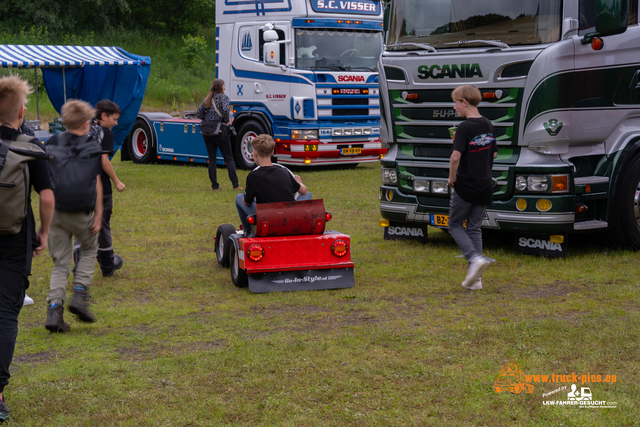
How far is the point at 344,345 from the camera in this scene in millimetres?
5434

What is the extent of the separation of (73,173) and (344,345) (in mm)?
2322

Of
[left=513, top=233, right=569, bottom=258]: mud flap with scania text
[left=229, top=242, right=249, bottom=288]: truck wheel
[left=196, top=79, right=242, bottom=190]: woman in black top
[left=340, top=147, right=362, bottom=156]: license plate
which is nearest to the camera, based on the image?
[left=229, top=242, right=249, bottom=288]: truck wheel

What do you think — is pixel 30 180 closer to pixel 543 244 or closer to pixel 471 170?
pixel 471 170

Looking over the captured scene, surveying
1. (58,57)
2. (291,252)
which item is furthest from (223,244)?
(58,57)

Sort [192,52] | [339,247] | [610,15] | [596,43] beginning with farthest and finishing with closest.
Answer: [192,52] → [596,43] → [610,15] → [339,247]

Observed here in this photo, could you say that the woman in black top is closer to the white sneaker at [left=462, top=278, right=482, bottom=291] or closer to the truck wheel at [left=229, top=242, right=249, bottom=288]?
the truck wheel at [left=229, top=242, right=249, bottom=288]

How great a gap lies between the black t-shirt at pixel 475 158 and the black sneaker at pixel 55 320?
12.3ft

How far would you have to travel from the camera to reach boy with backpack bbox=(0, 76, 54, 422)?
13.1 ft

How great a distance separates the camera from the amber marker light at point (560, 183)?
8.04m

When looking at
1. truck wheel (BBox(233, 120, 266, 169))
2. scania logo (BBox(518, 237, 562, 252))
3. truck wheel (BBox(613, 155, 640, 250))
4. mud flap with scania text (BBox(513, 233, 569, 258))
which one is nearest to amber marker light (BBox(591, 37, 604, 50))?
truck wheel (BBox(613, 155, 640, 250))

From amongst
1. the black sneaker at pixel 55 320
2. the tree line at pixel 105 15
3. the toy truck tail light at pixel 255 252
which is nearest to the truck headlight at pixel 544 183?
the toy truck tail light at pixel 255 252

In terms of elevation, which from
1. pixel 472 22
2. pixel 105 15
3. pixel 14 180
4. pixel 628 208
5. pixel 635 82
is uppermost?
pixel 472 22

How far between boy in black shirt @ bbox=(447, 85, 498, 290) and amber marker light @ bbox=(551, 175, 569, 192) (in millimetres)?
1123

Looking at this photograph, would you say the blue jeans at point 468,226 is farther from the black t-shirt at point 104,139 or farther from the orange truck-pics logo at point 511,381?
the black t-shirt at point 104,139
